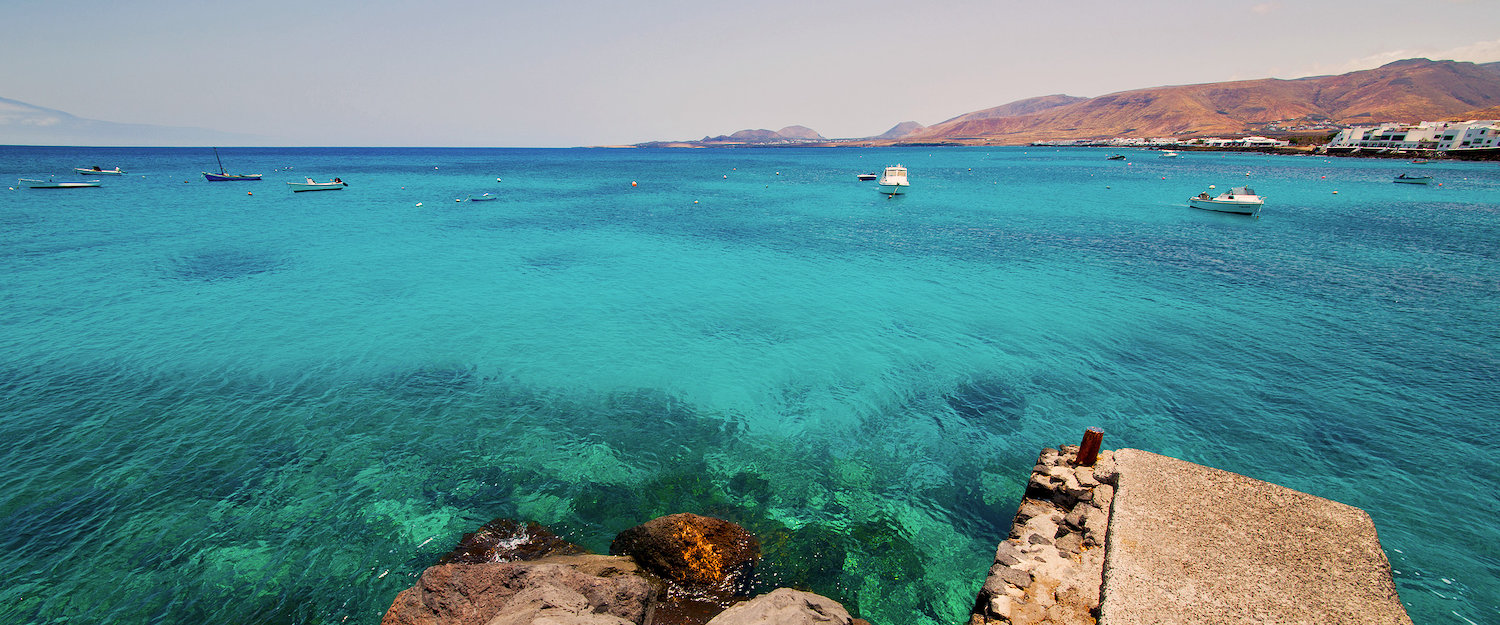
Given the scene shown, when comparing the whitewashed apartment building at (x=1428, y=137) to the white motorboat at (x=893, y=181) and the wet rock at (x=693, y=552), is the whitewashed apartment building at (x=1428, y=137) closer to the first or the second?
the white motorboat at (x=893, y=181)

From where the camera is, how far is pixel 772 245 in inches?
1531

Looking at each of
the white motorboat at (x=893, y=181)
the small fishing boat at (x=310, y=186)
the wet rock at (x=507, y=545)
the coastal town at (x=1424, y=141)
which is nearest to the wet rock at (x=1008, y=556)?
the wet rock at (x=507, y=545)

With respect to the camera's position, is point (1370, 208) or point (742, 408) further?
point (1370, 208)

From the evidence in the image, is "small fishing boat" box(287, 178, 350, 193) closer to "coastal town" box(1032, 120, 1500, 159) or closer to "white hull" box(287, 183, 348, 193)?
"white hull" box(287, 183, 348, 193)

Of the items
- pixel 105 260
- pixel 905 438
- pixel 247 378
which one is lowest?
pixel 905 438

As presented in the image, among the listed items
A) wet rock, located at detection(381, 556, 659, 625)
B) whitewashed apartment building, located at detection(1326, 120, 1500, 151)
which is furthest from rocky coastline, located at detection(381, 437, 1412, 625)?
whitewashed apartment building, located at detection(1326, 120, 1500, 151)

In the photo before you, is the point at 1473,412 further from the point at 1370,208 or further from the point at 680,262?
the point at 1370,208

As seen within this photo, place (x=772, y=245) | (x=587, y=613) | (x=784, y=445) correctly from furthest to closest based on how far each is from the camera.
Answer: (x=772, y=245) → (x=784, y=445) → (x=587, y=613)

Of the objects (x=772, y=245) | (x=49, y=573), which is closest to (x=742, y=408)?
(x=49, y=573)

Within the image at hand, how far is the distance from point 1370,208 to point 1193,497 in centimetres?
6508

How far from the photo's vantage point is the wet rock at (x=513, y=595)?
8.06 m

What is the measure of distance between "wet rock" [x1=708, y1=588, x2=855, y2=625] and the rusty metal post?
5.86m

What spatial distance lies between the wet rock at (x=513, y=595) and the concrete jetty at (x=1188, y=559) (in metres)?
5.36

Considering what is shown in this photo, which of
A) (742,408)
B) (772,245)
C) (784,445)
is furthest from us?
(772,245)
